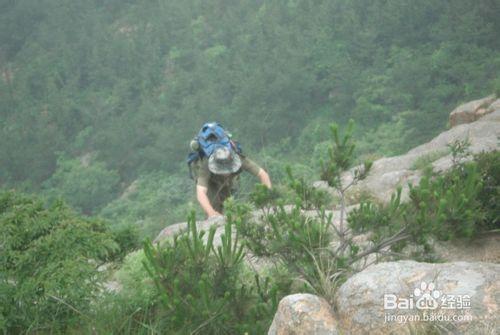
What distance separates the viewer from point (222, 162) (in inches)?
225

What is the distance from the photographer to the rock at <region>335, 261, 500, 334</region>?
2217mm

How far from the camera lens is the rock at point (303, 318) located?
2.40m

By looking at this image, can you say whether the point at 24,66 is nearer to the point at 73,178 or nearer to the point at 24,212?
the point at 73,178

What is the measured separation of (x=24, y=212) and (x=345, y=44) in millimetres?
42740

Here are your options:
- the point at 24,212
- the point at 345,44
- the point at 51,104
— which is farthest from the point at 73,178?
the point at 24,212

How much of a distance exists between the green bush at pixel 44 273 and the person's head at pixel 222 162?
81.9 inches

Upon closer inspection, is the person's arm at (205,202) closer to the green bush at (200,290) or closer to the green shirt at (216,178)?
the green shirt at (216,178)

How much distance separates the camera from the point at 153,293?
11.4 ft

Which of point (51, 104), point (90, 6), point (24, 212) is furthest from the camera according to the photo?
point (90, 6)

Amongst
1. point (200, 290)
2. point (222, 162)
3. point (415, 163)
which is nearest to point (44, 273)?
point (200, 290)

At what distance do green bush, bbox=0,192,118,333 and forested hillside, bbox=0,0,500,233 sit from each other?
89.5 ft

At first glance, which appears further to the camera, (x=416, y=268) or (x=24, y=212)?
(x=24, y=212)

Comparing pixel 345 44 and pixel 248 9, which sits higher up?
pixel 248 9

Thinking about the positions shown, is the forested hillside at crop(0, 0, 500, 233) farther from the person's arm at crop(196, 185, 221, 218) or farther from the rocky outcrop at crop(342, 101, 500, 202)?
the person's arm at crop(196, 185, 221, 218)
